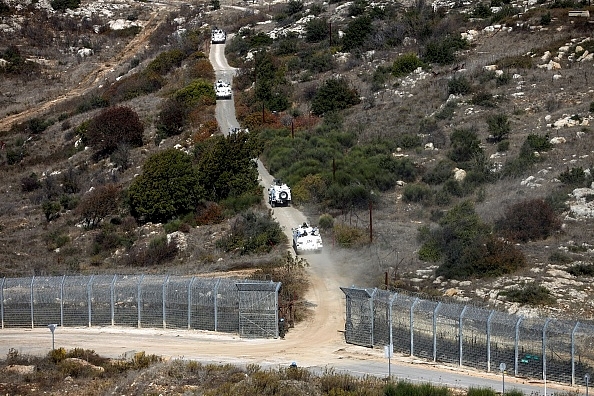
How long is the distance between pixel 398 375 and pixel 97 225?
31.7 meters

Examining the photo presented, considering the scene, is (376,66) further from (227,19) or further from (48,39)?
(48,39)

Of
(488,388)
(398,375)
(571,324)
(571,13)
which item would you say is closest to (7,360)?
(398,375)

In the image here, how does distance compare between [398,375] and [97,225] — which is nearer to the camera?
[398,375]

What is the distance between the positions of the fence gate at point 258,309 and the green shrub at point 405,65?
46.4 meters

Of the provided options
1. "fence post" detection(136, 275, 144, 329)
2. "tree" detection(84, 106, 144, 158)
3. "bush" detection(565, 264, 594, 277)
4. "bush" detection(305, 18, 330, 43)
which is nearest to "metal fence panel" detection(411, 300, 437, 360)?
"bush" detection(565, 264, 594, 277)

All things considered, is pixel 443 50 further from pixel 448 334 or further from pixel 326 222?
pixel 448 334

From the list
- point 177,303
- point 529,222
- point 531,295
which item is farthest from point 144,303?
point 529,222

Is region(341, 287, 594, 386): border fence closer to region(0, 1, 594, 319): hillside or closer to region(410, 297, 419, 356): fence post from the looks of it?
region(410, 297, 419, 356): fence post

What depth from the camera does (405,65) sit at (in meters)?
78.0

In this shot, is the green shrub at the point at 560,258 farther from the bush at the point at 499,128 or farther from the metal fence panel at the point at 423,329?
the bush at the point at 499,128

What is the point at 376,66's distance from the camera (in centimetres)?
8081

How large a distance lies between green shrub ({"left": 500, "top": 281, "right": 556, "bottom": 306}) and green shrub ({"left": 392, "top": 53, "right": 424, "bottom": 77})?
43.4m

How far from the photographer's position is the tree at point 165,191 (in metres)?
55.2

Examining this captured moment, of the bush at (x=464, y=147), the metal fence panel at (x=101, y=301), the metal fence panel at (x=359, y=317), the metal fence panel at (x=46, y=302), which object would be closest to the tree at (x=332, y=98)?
the bush at (x=464, y=147)
